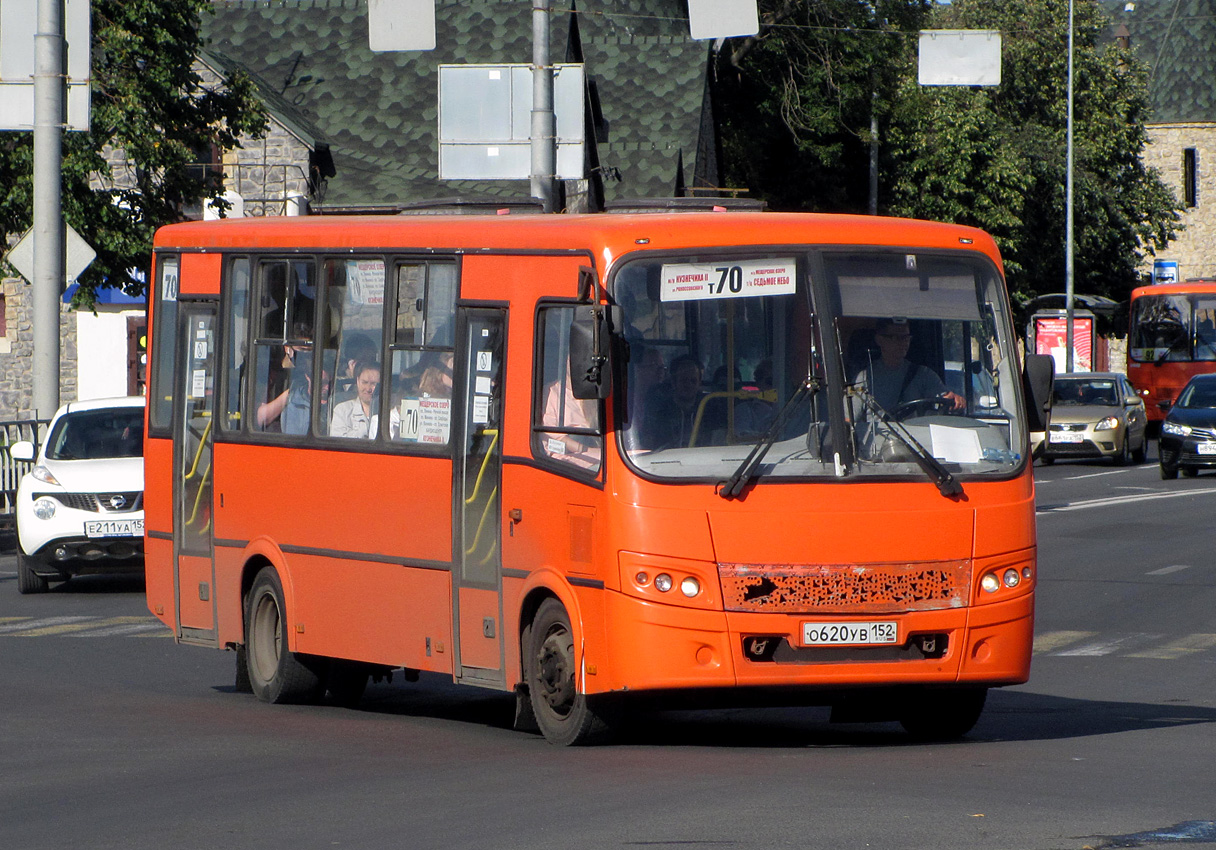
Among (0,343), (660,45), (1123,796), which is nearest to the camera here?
(1123,796)

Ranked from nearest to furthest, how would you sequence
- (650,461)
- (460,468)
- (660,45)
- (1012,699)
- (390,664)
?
(650,461) → (460,468) → (390,664) → (1012,699) → (660,45)

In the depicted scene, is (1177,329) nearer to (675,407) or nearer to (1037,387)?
(1037,387)

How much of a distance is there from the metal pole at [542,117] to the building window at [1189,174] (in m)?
81.5

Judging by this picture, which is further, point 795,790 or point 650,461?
point 650,461

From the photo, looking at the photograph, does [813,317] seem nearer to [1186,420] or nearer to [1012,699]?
[1012,699]

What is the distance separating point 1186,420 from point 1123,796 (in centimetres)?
2666

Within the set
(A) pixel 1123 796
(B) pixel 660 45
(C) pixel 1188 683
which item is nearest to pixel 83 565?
(C) pixel 1188 683

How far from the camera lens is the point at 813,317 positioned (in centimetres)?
984

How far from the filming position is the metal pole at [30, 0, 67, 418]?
74.1ft

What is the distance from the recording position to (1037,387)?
34.4 feet

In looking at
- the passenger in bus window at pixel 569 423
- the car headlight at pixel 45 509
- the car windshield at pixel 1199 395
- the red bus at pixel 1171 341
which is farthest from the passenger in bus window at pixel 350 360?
the red bus at pixel 1171 341

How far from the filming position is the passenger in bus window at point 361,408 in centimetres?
1156

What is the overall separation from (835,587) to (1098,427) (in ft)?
101

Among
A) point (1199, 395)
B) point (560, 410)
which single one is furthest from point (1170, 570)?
point (1199, 395)
